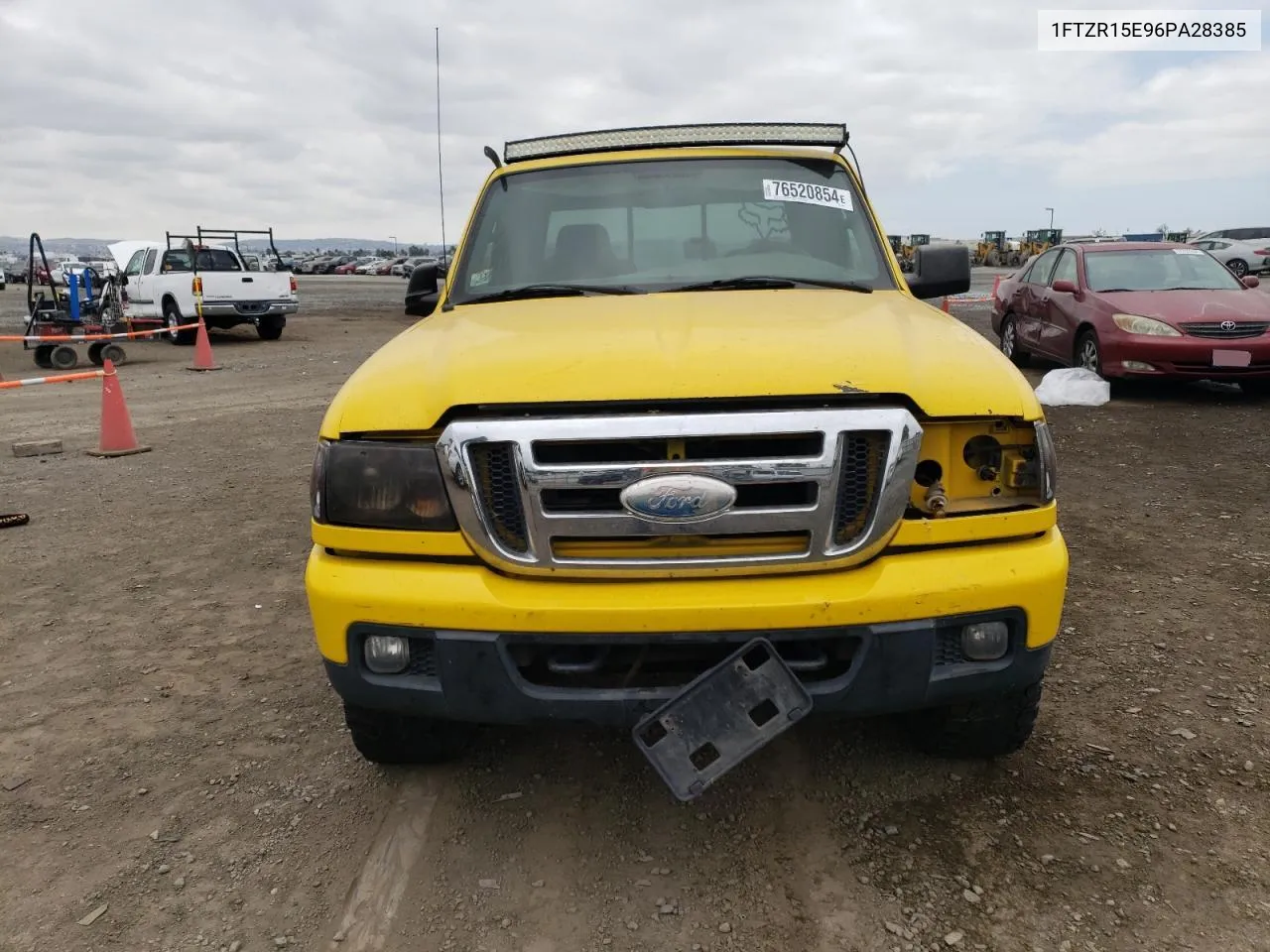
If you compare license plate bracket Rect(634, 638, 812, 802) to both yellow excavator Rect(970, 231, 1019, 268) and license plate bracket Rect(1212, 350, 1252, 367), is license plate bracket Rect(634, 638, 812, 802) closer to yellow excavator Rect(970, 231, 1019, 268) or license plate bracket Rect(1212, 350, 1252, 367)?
license plate bracket Rect(1212, 350, 1252, 367)

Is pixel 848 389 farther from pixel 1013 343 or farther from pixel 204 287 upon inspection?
pixel 204 287

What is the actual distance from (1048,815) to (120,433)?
801cm

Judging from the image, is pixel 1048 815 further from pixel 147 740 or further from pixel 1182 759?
pixel 147 740

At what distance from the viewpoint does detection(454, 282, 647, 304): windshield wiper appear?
3.35 metres

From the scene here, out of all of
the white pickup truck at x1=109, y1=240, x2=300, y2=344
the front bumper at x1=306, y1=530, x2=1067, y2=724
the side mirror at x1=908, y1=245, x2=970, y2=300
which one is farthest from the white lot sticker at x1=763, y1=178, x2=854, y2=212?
the white pickup truck at x1=109, y1=240, x2=300, y2=344

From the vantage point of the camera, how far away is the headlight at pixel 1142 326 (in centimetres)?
883

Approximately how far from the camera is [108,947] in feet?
7.54

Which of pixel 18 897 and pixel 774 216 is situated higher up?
pixel 774 216

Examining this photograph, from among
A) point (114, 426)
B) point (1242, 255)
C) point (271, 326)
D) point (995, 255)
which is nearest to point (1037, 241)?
point (995, 255)

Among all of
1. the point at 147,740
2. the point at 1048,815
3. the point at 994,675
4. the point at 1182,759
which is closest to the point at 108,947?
the point at 147,740

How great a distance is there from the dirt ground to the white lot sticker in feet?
6.36

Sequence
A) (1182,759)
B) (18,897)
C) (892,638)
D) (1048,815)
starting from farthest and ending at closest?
(1182,759) → (1048,815) → (18,897) → (892,638)

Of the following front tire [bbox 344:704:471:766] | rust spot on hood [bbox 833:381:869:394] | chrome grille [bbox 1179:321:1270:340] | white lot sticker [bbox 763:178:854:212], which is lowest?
front tire [bbox 344:704:471:766]

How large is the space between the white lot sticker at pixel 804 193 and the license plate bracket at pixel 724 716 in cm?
207
